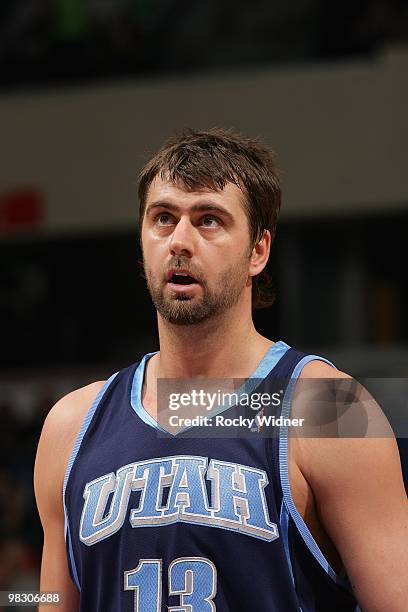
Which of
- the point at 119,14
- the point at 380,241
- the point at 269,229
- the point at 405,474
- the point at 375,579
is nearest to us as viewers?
the point at 375,579

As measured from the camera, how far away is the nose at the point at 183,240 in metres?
2.70

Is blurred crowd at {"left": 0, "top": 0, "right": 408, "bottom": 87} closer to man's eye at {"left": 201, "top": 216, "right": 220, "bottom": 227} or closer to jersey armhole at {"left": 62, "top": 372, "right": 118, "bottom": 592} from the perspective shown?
man's eye at {"left": 201, "top": 216, "right": 220, "bottom": 227}

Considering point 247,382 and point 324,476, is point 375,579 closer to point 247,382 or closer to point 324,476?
point 324,476

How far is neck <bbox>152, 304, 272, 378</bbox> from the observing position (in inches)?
111

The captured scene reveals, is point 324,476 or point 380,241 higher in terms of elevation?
point 380,241

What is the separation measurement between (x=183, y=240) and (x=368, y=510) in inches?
32.3

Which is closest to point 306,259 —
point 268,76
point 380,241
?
point 380,241

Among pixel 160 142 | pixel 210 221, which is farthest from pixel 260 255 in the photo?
pixel 160 142

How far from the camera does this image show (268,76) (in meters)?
10.6

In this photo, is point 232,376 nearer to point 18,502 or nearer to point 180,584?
point 180,584

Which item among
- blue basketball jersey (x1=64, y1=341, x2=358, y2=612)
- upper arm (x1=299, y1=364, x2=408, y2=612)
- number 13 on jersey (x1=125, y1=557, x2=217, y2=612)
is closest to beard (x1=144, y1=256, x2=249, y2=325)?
blue basketball jersey (x1=64, y1=341, x2=358, y2=612)

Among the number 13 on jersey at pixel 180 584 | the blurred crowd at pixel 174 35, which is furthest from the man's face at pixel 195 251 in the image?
the blurred crowd at pixel 174 35

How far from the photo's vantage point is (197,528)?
2559mm

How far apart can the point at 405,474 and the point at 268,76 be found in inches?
331
